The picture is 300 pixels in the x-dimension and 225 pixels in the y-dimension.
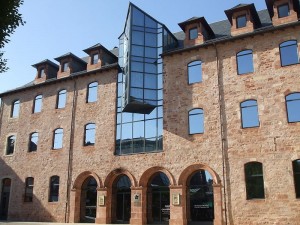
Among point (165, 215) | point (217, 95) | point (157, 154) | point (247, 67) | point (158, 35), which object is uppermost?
point (158, 35)

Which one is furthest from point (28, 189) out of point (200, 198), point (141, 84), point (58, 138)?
point (200, 198)

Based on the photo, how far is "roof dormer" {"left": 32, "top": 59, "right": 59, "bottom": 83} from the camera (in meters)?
29.5

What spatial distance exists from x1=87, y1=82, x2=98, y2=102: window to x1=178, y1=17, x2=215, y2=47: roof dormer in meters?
7.32

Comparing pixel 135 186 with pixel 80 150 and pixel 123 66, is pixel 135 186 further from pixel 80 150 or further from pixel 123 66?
pixel 123 66

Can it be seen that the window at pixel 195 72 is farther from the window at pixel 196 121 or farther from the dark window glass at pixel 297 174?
the dark window glass at pixel 297 174

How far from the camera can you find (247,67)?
845 inches

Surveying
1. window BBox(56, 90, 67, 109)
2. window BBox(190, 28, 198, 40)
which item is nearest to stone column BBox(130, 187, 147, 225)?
window BBox(56, 90, 67, 109)

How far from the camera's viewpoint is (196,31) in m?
23.9

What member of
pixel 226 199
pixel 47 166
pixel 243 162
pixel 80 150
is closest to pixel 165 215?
pixel 226 199

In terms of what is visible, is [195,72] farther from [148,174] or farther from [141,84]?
[148,174]

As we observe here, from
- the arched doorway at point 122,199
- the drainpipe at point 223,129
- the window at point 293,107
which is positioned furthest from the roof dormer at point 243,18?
the arched doorway at point 122,199

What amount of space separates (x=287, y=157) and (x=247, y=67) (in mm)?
5783

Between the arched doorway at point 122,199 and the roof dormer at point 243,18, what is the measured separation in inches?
462

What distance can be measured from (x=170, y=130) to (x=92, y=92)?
729 centimetres
